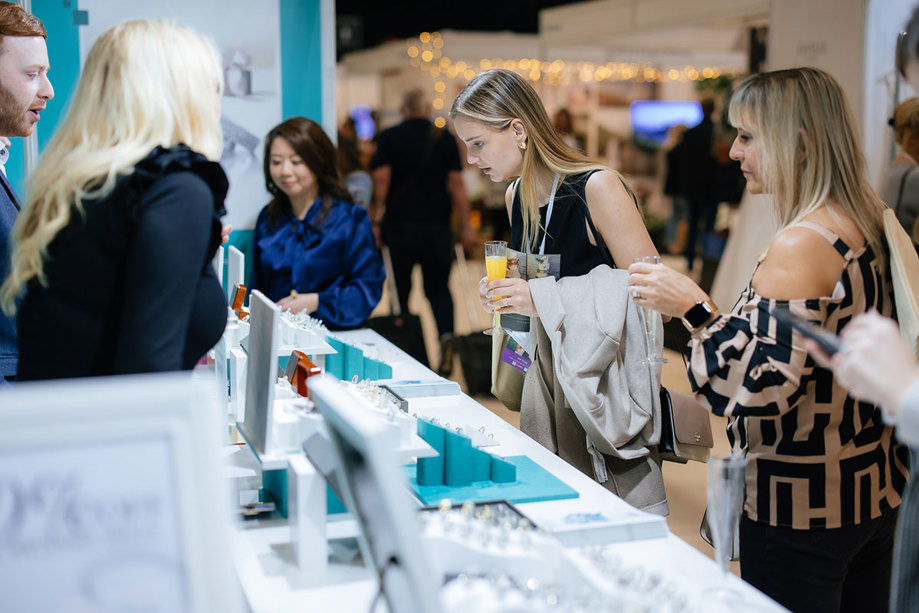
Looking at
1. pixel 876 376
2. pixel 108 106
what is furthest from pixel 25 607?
pixel 876 376

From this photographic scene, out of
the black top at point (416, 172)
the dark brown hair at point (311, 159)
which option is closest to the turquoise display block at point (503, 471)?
the dark brown hair at point (311, 159)

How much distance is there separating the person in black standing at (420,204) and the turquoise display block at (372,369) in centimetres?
329

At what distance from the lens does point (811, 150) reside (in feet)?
5.98

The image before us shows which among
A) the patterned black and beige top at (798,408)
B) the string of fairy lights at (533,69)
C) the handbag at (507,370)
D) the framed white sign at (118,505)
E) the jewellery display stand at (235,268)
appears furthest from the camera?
the string of fairy lights at (533,69)

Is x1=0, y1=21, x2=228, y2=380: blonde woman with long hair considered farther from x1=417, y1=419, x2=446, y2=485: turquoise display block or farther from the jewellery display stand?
the jewellery display stand

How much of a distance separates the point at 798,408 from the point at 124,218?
129 centimetres

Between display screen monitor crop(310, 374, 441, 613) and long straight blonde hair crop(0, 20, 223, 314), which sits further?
long straight blonde hair crop(0, 20, 223, 314)

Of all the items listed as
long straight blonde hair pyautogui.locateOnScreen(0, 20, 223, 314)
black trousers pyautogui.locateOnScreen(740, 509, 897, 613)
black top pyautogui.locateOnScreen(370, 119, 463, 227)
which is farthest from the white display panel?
black top pyautogui.locateOnScreen(370, 119, 463, 227)

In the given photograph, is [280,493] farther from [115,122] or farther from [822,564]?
[822,564]

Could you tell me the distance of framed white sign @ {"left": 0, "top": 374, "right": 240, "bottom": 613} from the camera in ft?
3.41

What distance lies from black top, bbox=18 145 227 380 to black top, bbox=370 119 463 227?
4585mm

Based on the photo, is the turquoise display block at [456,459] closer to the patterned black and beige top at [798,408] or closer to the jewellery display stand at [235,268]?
the patterned black and beige top at [798,408]

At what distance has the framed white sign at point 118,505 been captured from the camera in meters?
1.04

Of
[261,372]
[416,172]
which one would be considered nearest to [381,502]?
[261,372]
